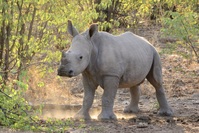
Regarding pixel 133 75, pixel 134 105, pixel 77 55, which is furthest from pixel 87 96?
pixel 134 105

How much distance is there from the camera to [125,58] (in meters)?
9.82

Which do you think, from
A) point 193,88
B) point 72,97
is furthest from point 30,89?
point 193,88

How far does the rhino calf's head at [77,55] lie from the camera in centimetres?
874

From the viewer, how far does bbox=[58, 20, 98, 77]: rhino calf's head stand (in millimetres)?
8742

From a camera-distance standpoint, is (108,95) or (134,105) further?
(134,105)

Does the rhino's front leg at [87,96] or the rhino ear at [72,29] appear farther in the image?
the rhino's front leg at [87,96]

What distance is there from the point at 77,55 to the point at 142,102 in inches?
155

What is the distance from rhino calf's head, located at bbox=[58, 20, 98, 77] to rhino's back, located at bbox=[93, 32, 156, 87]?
33 centimetres

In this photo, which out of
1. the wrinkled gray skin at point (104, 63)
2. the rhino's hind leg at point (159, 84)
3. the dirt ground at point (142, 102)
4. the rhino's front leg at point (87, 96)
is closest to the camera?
the dirt ground at point (142, 102)

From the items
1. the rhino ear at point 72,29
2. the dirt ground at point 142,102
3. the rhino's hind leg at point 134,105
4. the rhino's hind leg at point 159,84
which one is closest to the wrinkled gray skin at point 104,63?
the rhino ear at point 72,29

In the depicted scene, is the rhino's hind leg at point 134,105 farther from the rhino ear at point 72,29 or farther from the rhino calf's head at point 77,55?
the rhino ear at point 72,29

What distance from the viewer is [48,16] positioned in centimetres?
1043

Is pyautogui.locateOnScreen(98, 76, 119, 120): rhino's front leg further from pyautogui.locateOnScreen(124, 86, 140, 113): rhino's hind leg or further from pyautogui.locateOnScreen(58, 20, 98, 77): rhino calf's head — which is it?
pyautogui.locateOnScreen(124, 86, 140, 113): rhino's hind leg

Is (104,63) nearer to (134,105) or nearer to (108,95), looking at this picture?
(108,95)
